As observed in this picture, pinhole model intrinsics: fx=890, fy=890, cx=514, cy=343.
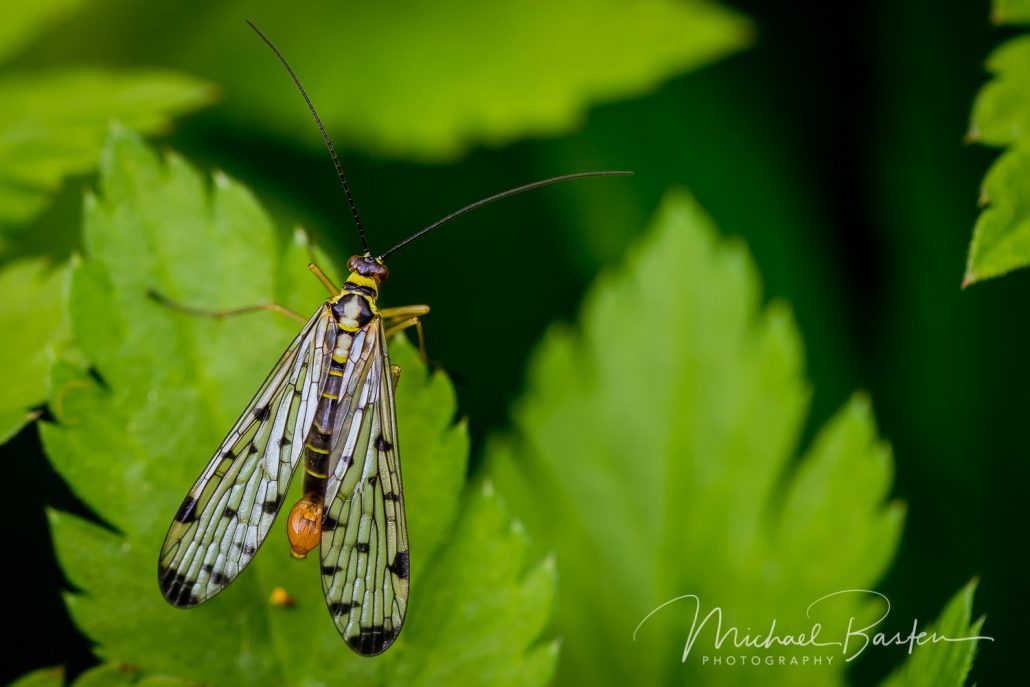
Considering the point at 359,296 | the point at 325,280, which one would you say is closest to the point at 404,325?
the point at 359,296

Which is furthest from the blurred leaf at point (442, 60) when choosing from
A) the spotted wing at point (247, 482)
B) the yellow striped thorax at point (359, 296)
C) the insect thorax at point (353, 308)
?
the spotted wing at point (247, 482)

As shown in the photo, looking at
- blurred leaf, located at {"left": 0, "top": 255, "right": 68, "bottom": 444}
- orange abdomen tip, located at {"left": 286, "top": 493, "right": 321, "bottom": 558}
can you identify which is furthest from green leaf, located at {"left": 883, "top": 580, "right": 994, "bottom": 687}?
blurred leaf, located at {"left": 0, "top": 255, "right": 68, "bottom": 444}

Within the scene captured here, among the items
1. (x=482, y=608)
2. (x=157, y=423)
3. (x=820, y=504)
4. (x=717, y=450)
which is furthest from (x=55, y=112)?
(x=820, y=504)

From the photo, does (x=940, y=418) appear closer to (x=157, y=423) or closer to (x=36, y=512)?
(x=157, y=423)

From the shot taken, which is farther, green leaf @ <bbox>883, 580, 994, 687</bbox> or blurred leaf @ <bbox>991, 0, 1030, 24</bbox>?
blurred leaf @ <bbox>991, 0, 1030, 24</bbox>

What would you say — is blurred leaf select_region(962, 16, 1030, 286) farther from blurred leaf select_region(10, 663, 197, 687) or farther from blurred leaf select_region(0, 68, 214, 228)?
blurred leaf select_region(0, 68, 214, 228)

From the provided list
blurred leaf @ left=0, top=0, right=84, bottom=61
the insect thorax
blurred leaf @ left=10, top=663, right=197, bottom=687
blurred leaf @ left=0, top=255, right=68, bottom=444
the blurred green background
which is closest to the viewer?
blurred leaf @ left=10, top=663, right=197, bottom=687

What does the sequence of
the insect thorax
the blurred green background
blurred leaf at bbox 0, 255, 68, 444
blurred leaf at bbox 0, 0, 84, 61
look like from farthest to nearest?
the blurred green background → blurred leaf at bbox 0, 0, 84, 61 → the insect thorax → blurred leaf at bbox 0, 255, 68, 444
